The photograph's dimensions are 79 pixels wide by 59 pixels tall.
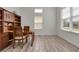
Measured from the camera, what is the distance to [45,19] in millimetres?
11680

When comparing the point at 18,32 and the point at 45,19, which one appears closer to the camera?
the point at 18,32

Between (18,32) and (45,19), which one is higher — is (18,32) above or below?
below

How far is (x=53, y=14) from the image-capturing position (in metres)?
11.7

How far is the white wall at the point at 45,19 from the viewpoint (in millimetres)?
11492

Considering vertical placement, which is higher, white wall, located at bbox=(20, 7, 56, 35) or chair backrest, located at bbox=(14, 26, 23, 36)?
white wall, located at bbox=(20, 7, 56, 35)

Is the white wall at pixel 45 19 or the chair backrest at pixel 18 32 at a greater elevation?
the white wall at pixel 45 19

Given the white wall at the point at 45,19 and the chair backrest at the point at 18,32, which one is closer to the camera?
the chair backrest at the point at 18,32

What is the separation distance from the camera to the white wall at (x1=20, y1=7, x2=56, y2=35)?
11.5m

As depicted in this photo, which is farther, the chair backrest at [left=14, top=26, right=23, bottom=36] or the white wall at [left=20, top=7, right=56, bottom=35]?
the white wall at [left=20, top=7, right=56, bottom=35]

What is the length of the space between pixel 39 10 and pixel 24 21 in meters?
1.75
